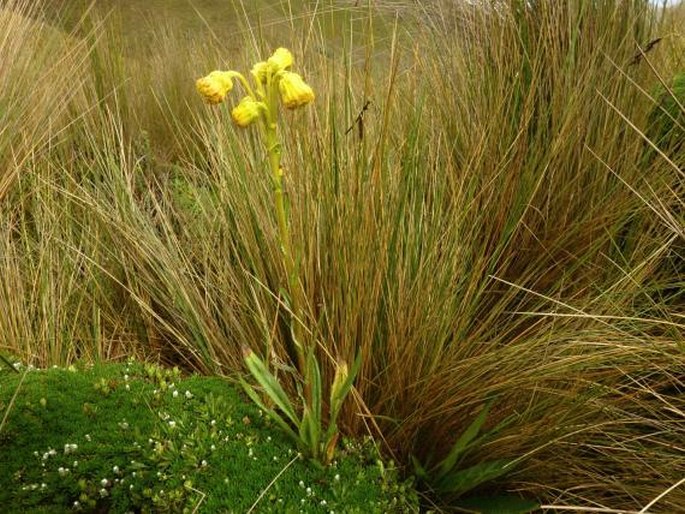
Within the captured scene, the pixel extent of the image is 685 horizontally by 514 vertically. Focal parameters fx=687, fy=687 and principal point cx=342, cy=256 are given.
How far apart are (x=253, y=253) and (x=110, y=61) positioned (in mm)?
2532

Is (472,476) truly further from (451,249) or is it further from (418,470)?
(451,249)

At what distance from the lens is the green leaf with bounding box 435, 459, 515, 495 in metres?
1.38

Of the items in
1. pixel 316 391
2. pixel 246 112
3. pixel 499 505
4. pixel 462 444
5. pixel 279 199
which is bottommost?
pixel 499 505

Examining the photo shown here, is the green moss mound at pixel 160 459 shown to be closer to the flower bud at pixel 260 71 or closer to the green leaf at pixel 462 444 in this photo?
the green leaf at pixel 462 444

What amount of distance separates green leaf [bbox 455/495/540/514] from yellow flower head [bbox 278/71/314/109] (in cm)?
89

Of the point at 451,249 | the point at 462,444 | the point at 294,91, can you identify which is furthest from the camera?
the point at 451,249

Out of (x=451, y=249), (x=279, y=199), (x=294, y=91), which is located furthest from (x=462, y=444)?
(x=294, y=91)

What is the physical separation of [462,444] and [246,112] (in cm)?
77

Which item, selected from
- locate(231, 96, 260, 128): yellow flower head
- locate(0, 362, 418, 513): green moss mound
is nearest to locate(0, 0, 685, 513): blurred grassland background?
locate(0, 362, 418, 513): green moss mound

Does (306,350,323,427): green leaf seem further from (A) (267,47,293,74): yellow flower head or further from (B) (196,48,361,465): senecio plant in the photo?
(A) (267,47,293,74): yellow flower head

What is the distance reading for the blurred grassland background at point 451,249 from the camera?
151cm

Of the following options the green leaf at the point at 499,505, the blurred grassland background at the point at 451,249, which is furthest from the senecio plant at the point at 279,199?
the green leaf at the point at 499,505

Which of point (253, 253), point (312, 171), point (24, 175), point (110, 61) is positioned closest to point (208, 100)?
point (312, 171)

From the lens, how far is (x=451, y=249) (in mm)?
1675
